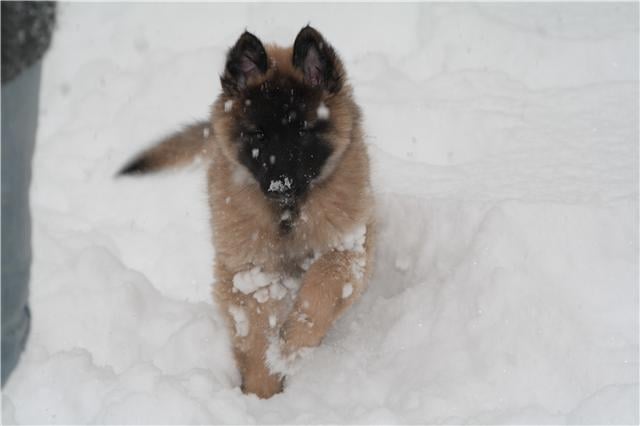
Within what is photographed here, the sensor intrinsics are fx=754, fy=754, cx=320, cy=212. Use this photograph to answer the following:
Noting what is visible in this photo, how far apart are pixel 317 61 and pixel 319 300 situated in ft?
3.79

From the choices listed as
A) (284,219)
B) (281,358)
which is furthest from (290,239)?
(281,358)

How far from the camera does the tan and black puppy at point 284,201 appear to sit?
354 cm

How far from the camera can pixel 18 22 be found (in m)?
2.72

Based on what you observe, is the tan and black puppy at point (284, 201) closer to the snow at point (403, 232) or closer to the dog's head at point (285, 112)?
the dog's head at point (285, 112)

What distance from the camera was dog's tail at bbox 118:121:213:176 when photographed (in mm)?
4449

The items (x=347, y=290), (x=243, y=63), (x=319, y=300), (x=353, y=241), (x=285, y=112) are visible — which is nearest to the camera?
(x=285, y=112)

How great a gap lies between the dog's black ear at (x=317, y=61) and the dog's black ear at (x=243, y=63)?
0.17 metres

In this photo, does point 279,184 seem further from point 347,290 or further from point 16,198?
point 16,198

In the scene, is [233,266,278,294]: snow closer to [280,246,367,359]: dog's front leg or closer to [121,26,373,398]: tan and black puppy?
[121,26,373,398]: tan and black puppy

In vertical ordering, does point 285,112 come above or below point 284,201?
above

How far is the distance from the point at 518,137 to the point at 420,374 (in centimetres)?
230

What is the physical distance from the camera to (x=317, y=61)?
3594 mm

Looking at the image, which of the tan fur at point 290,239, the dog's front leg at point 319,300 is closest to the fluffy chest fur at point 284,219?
the tan fur at point 290,239

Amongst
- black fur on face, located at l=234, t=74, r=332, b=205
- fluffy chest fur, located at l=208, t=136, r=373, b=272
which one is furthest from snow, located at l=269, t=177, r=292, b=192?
fluffy chest fur, located at l=208, t=136, r=373, b=272
